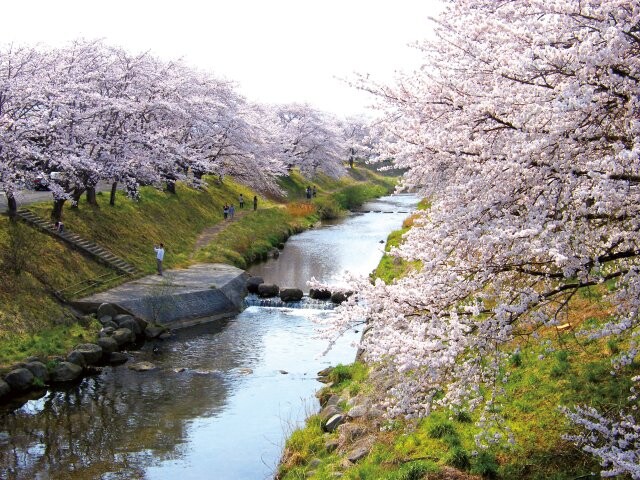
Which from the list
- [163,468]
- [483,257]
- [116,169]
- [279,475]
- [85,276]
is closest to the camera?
[483,257]

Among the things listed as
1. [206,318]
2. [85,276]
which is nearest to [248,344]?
[206,318]

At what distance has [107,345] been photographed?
22.8m

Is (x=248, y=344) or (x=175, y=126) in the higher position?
(x=175, y=126)

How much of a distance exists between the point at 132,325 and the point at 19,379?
5.96 metres

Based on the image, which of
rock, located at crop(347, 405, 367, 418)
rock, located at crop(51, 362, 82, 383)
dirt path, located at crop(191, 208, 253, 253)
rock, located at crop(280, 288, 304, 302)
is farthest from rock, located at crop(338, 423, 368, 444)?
dirt path, located at crop(191, 208, 253, 253)

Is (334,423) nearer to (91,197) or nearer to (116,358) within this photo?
(116,358)

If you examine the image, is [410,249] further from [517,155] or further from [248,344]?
[248,344]

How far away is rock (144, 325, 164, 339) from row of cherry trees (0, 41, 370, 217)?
22.8ft

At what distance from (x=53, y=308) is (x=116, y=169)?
8.22 m

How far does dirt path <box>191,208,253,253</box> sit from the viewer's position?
38.6 meters

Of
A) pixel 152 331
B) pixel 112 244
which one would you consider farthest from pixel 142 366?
pixel 112 244

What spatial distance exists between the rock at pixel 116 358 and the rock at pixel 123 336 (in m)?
1.08

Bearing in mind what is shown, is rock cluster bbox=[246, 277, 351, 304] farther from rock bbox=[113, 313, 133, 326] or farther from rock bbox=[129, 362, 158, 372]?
rock bbox=[129, 362, 158, 372]

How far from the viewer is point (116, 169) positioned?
97.5 feet
